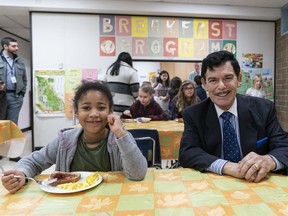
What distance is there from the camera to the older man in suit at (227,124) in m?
1.13

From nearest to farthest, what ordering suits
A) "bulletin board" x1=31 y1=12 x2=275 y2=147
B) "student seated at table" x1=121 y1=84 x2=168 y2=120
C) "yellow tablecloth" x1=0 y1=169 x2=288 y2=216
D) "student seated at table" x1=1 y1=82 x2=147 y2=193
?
"yellow tablecloth" x1=0 y1=169 x2=288 y2=216 → "student seated at table" x1=1 y1=82 x2=147 y2=193 → "student seated at table" x1=121 y1=84 x2=168 y2=120 → "bulletin board" x1=31 y1=12 x2=275 y2=147

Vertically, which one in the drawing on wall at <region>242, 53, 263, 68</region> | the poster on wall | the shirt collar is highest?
the drawing on wall at <region>242, 53, 263, 68</region>

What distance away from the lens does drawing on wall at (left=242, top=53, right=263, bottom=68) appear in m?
4.42

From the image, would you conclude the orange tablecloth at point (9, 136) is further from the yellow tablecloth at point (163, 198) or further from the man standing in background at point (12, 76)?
the man standing in background at point (12, 76)

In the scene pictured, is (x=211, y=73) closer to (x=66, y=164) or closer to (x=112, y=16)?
(x=66, y=164)

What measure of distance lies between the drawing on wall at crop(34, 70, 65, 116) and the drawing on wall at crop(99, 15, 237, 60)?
0.89 metres

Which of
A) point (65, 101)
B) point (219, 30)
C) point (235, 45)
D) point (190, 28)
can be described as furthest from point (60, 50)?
point (235, 45)

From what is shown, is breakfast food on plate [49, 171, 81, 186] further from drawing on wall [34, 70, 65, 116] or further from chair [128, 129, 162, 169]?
drawing on wall [34, 70, 65, 116]

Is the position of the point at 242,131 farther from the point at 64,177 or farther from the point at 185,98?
the point at 185,98

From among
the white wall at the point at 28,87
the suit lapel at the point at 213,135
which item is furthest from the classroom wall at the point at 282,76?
the white wall at the point at 28,87

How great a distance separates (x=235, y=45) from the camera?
438 centimetres

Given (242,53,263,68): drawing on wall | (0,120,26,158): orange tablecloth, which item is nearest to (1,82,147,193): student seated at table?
(0,120,26,158): orange tablecloth

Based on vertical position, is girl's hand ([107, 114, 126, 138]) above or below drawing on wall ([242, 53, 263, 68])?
below

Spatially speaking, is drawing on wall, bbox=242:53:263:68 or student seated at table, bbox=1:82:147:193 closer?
student seated at table, bbox=1:82:147:193
